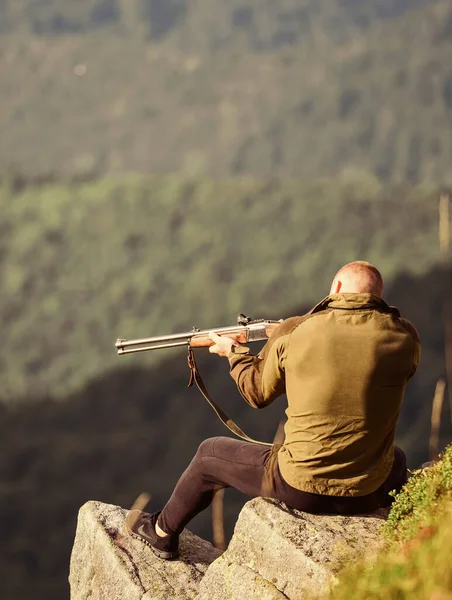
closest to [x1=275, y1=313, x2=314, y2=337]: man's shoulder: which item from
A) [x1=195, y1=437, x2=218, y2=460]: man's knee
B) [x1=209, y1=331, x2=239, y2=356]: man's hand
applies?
[x1=209, y1=331, x2=239, y2=356]: man's hand

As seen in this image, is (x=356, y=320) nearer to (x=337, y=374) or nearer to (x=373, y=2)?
(x=337, y=374)

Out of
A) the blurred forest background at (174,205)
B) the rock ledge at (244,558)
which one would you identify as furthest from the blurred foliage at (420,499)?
the blurred forest background at (174,205)

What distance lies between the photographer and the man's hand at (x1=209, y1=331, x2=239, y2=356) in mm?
3986

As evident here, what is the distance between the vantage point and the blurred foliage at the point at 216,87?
9859mm

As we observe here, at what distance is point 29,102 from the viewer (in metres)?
9.95

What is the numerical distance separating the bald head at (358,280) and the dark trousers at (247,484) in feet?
2.40

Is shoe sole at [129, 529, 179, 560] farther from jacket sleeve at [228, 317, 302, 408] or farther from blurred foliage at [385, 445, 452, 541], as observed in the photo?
blurred foliage at [385, 445, 452, 541]

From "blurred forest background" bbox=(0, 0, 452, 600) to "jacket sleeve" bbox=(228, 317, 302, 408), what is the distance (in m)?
5.73

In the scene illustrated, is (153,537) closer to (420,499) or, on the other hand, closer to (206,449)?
(206,449)

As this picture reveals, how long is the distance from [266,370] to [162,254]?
6223mm

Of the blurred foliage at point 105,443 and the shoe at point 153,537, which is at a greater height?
the shoe at point 153,537

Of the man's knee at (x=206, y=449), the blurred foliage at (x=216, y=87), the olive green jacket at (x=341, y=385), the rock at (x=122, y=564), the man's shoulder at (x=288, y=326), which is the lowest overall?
the rock at (x=122, y=564)

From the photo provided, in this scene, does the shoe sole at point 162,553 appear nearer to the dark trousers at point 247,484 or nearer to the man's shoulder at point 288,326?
the dark trousers at point 247,484

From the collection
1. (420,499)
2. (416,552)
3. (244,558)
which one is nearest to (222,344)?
(244,558)
